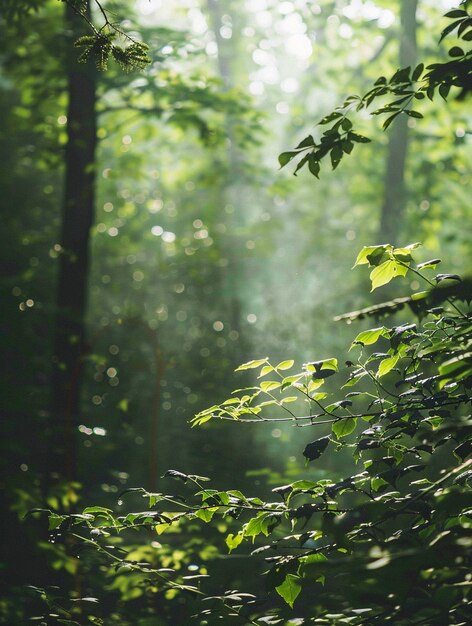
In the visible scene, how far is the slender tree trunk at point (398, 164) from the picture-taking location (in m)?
10.2

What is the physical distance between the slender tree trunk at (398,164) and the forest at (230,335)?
0.04 m

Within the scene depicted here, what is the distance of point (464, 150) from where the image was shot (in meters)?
17.1

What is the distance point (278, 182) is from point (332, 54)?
507 centimetres

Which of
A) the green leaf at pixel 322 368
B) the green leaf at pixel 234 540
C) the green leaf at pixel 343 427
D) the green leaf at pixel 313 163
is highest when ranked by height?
the green leaf at pixel 313 163

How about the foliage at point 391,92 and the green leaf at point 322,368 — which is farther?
the green leaf at point 322,368

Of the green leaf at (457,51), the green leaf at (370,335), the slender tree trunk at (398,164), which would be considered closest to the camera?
the green leaf at (457,51)

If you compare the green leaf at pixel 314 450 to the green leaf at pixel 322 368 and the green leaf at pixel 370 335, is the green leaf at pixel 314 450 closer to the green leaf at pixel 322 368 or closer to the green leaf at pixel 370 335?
the green leaf at pixel 322 368

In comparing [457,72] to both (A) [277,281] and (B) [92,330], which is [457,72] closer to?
(B) [92,330]

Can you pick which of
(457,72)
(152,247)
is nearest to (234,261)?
(152,247)


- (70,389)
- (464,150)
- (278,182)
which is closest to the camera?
(70,389)

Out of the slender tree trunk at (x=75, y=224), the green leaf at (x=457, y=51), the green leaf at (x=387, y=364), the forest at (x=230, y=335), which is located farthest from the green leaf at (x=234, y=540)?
the slender tree trunk at (x=75, y=224)

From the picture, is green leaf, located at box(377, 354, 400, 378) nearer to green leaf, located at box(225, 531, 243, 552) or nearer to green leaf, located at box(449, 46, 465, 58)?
green leaf, located at box(225, 531, 243, 552)

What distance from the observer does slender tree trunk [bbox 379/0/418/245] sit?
10.2 meters

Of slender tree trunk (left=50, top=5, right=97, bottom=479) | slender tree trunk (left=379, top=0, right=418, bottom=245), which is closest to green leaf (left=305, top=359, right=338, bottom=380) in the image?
slender tree trunk (left=50, top=5, right=97, bottom=479)
